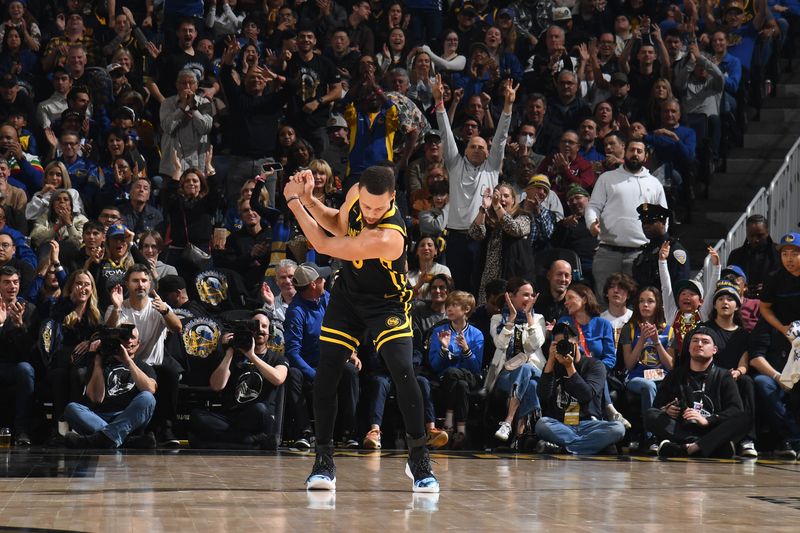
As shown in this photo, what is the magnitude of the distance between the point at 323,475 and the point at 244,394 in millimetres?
3384

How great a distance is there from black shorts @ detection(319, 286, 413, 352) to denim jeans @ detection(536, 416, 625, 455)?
354cm

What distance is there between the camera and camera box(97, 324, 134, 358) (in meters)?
9.90

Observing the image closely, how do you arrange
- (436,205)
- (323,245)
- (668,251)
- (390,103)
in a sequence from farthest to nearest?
(390,103) → (436,205) → (668,251) → (323,245)

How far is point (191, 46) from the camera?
48.3 ft

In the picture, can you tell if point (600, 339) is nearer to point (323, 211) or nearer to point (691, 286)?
point (691, 286)

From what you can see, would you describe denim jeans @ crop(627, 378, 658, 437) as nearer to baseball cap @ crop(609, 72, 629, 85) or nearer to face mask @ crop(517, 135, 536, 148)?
face mask @ crop(517, 135, 536, 148)


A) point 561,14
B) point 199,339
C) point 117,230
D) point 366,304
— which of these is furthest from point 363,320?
point 561,14

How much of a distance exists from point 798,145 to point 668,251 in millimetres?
2921

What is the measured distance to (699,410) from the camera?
1013cm

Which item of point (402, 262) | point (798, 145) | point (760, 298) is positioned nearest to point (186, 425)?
point (402, 262)

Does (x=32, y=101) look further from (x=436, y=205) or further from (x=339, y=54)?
(x=436, y=205)

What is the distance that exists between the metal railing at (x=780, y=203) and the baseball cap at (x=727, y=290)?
7.31 ft

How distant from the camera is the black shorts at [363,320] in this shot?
22.6 ft

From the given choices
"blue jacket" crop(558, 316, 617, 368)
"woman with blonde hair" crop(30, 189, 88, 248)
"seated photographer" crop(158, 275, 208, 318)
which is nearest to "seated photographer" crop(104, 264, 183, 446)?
"seated photographer" crop(158, 275, 208, 318)
